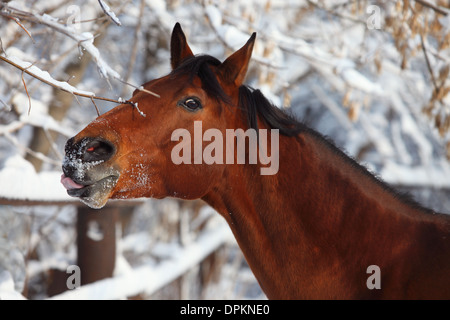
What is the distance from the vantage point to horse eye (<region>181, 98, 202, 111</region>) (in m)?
2.37

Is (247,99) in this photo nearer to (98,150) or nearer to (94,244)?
(98,150)

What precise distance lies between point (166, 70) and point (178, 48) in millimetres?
6664

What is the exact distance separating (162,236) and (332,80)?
349cm

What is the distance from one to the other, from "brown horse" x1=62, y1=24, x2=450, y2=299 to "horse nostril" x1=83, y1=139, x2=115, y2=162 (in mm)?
49

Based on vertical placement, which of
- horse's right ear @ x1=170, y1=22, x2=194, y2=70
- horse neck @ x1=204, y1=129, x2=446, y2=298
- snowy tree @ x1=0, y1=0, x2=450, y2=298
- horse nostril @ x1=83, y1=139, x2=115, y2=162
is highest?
snowy tree @ x1=0, y1=0, x2=450, y2=298

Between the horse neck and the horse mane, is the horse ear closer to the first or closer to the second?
the horse mane

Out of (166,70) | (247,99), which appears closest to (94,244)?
(247,99)

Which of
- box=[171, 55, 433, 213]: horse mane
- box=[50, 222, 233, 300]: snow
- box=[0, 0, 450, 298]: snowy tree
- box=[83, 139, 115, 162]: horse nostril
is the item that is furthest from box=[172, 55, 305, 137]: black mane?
box=[50, 222, 233, 300]: snow

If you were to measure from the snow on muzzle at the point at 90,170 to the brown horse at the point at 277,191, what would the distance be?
0.08 feet

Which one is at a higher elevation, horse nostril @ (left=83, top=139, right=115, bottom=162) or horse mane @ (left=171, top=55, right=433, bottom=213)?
horse mane @ (left=171, top=55, right=433, bottom=213)

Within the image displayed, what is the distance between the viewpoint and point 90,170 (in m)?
2.11

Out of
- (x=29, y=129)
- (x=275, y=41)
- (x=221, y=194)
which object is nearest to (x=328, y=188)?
(x=221, y=194)

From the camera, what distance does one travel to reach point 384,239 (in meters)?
2.37

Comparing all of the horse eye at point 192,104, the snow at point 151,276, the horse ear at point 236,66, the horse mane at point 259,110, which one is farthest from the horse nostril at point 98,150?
the snow at point 151,276
